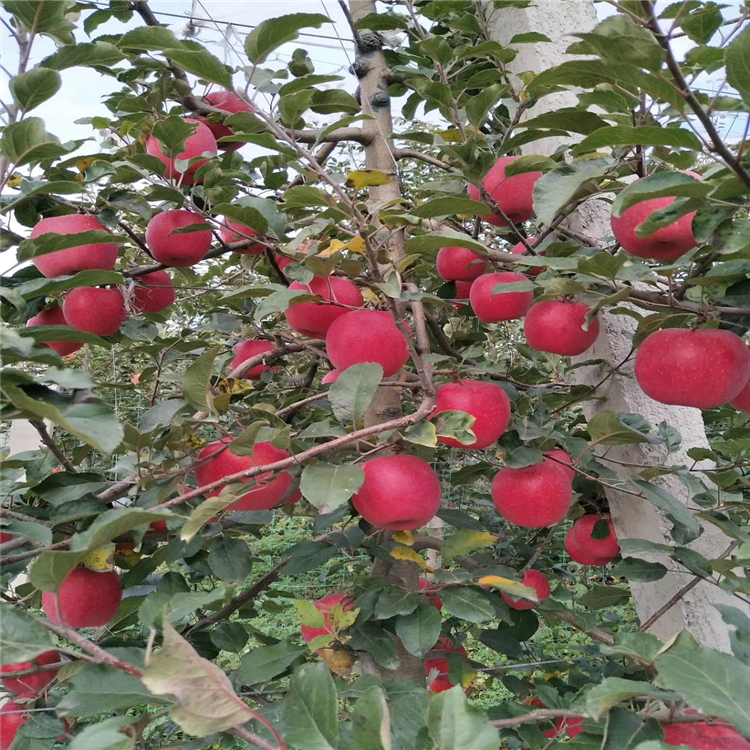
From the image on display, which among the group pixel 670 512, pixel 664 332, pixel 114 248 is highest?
pixel 114 248

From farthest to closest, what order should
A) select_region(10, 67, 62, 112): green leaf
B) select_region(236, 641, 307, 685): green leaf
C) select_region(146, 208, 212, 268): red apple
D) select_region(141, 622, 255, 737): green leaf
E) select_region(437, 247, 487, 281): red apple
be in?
select_region(437, 247, 487, 281): red apple, select_region(146, 208, 212, 268): red apple, select_region(236, 641, 307, 685): green leaf, select_region(10, 67, 62, 112): green leaf, select_region(141, 622, 255, 737): green leaf

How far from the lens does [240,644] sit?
0.96 meters

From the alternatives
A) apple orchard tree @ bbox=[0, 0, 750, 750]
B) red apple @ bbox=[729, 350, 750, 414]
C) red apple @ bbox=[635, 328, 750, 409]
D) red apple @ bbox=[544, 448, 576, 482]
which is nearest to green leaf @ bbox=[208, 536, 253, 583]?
apple orchard tree @ bbox=[0, 0, 750, 750]

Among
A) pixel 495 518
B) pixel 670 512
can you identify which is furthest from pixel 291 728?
pixel 495 518

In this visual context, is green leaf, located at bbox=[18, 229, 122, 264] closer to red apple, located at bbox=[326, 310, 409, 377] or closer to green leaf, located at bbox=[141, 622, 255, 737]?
red apple, located at bbox=[326, 310, 409, 377]

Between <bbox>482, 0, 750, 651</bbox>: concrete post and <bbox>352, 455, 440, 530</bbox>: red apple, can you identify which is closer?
<bbox>352, 455, 440, 530</bbox>: red apple

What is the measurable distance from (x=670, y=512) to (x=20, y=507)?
2.81 feet

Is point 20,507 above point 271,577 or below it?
above

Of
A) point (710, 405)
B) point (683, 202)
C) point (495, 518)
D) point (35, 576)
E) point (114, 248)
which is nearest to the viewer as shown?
point (35, 576)

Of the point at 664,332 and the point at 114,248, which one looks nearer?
the point at 664,332

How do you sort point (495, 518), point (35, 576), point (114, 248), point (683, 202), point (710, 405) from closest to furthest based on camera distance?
1. point (35, 576)
2. point (683, 202)
3. point (710, 405)
4. point (114, 248)
5. point (495, 518)

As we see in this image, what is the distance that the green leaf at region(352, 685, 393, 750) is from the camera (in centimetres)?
44

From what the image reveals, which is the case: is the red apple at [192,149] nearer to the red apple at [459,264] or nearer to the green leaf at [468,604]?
the red apple at [459,264]

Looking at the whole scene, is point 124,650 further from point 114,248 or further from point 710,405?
point 710,405
